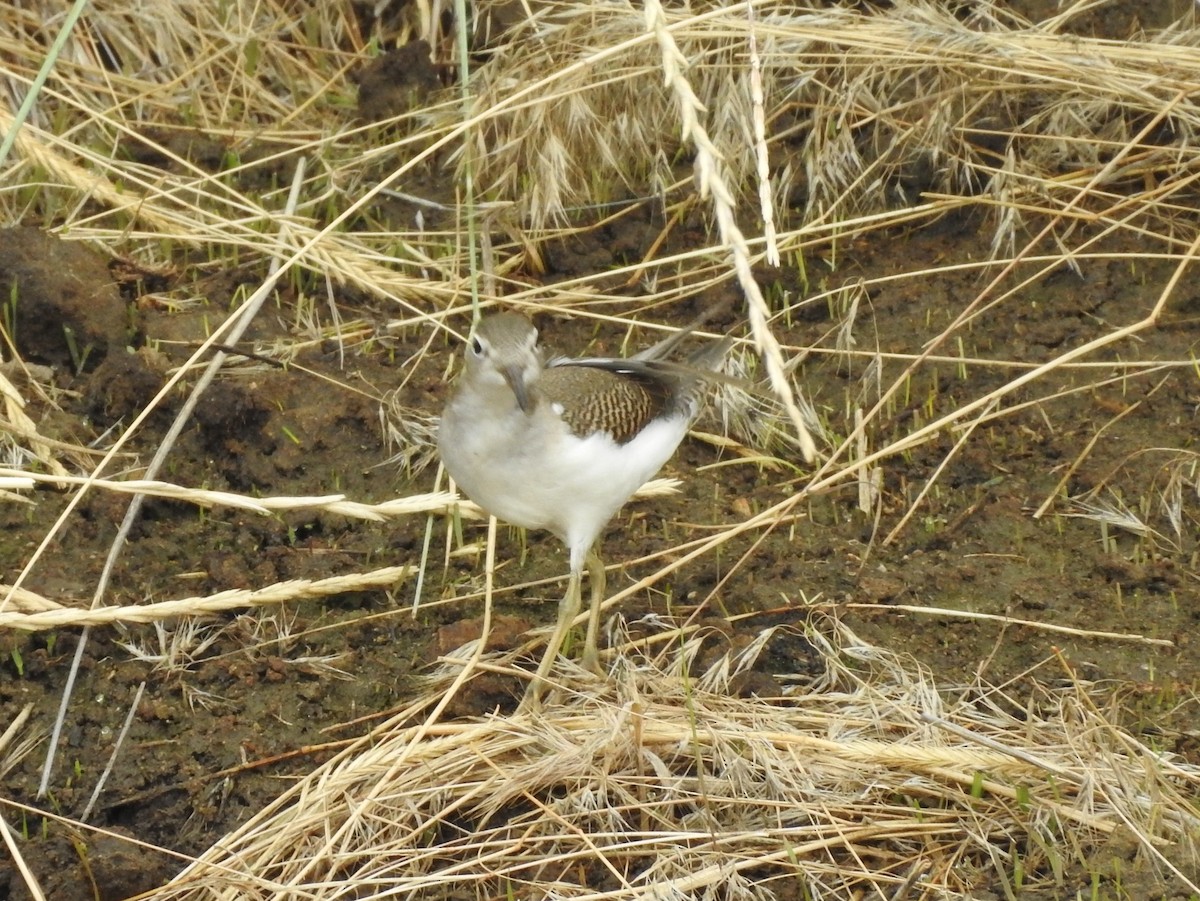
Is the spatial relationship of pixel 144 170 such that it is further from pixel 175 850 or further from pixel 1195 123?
pixel 1195 123

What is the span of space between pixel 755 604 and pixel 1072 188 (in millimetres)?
2025

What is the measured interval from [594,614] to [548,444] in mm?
609

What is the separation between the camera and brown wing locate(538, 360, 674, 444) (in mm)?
4039

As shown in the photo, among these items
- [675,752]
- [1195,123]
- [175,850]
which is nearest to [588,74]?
[1195,123]

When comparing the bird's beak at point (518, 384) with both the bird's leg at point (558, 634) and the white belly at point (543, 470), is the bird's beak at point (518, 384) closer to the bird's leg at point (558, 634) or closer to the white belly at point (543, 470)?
the white belly at point (543, 470)

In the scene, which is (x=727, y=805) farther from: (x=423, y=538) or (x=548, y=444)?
(x=423, y=538)

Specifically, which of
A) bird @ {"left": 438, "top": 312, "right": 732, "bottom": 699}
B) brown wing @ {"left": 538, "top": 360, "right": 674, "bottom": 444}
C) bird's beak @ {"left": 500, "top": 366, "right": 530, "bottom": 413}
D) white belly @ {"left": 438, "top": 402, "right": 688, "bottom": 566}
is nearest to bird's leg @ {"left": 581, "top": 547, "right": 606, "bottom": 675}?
bird @ {"left": 438, "top": 312, "right": 732, "bottom": 699}

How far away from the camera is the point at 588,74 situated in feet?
17.8

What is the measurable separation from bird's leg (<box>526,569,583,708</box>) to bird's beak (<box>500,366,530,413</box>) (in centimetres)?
48

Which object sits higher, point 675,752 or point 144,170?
point 144,170

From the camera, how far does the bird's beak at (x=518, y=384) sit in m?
3.86

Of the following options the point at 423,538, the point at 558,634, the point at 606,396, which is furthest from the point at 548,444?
the point at 423,538

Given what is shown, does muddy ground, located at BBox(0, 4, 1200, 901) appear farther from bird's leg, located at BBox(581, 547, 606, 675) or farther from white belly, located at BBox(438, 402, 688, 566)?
white belly, located at BBox(438, 402, 688, 566)

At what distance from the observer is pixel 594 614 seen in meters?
4.25
